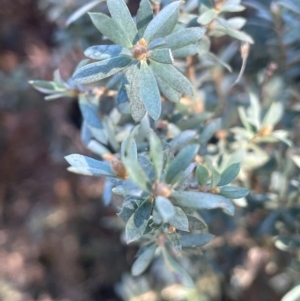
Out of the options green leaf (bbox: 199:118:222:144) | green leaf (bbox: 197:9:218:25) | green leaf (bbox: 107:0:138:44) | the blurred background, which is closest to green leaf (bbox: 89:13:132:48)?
green leaf (bbox: 107:0:138:44)

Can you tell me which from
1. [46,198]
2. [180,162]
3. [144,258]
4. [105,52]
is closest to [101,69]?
[105,52]

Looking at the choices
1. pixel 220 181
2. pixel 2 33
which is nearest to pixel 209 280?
pixel 220 181

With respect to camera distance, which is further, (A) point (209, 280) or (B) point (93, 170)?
(A) point (209, 280)

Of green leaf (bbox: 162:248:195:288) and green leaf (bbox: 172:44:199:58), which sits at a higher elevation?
green leaf (bbox: 172:44:199:58)

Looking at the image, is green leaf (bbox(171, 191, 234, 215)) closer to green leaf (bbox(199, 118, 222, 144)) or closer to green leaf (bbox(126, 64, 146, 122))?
green leaf (bbox(126, 64, 146, 122))

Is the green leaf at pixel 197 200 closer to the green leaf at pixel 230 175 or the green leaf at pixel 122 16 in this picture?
the green leaf at pixel 230 175

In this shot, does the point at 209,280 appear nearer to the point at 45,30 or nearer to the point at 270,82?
the point at 270,82
